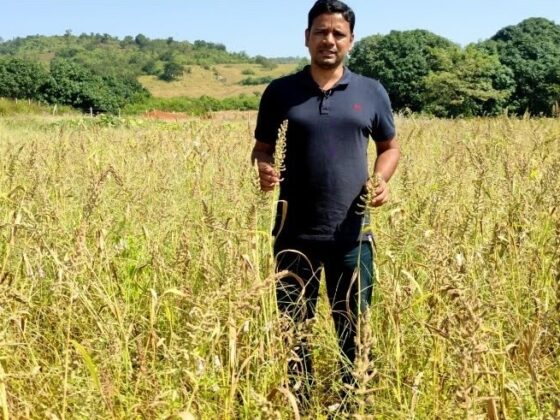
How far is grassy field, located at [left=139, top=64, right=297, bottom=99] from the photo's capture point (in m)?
86.6

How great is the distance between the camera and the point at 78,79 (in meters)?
50.6

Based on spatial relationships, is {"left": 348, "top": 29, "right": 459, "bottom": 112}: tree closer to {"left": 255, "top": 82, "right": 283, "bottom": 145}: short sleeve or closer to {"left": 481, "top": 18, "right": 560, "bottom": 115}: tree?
{"left": 481, "top": 18, "right": 560, "bottom": 115}: tree

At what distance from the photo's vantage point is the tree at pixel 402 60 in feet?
141

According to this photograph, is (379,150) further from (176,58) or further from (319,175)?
(176,58)

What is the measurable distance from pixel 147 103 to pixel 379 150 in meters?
53.3

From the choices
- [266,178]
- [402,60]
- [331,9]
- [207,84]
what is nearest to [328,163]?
[266,178]

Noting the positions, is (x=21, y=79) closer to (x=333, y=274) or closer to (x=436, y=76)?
(x=436, y=76)

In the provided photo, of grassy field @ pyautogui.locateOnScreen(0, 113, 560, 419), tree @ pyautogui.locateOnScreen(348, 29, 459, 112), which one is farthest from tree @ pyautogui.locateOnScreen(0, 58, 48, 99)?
grassy field @ pyautogui.locateOnScreen(0, 113, 560, 419)

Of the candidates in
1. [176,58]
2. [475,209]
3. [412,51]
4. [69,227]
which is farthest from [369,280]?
[176,58]

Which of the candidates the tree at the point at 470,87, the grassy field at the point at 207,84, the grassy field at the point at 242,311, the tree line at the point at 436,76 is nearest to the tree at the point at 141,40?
the grassy field at the point at 207,84

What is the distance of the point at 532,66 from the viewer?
126ft

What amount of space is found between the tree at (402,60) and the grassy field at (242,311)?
1538 inches

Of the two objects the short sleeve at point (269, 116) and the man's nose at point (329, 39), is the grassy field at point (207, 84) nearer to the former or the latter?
the short sleeve at point (269, 116)

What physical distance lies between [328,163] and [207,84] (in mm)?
102315
